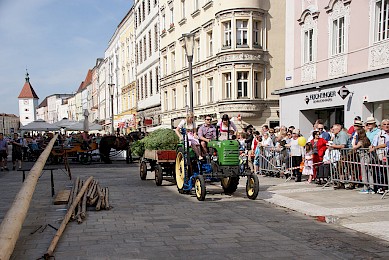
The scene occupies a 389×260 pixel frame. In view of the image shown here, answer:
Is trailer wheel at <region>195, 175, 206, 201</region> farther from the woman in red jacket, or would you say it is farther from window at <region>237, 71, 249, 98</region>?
window at <region>237, 71, 249, 98</region>

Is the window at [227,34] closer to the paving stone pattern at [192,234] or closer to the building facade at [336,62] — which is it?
the building facade at [336,62]

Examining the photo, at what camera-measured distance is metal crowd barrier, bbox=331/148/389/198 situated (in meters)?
9.88

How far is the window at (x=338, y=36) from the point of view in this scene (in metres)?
17.0

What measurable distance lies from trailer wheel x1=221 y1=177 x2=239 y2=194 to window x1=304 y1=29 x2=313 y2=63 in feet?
33.3

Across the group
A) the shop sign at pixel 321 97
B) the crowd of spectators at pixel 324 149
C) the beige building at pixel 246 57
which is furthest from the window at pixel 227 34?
the crowd of spectators at pixel 324 149

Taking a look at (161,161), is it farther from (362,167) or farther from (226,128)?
(362,167)

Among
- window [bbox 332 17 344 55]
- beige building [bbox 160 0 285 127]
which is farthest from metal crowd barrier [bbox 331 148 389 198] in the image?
beige building [bbox 160 0 285 127]

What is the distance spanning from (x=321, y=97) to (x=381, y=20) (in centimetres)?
432

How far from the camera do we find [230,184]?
35.8 feet

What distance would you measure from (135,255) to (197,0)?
27.3 meters

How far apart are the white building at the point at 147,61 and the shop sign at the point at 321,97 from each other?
22686 mm

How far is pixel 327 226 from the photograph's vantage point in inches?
288

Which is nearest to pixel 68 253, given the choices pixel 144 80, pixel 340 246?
pixel 340 246

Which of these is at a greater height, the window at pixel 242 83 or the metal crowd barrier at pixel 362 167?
the window at pixel 242 83
